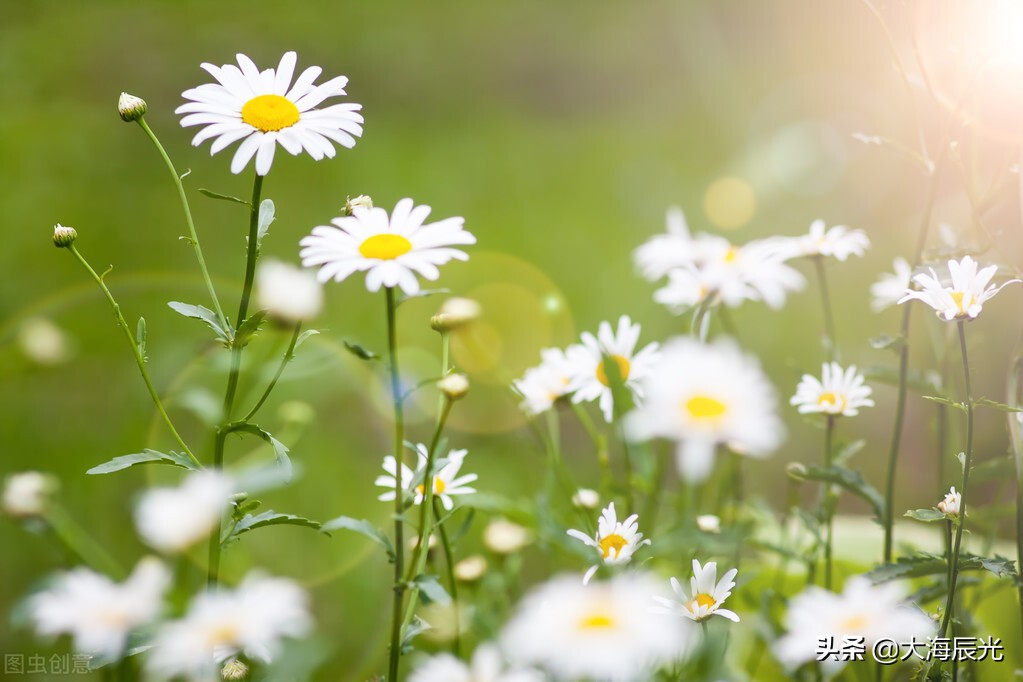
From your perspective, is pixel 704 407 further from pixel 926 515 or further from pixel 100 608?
pixel 100 608

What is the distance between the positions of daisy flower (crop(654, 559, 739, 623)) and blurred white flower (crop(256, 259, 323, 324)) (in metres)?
0.36

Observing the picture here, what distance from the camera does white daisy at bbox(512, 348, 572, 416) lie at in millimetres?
968

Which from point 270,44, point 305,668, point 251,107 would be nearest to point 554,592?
point 305,668

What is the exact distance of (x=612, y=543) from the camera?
0.75 meters

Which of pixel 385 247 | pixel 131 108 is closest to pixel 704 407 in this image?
pixel 385 247

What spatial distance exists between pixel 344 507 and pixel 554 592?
1150mm

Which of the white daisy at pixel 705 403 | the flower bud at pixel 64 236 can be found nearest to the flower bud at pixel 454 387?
the white daisy at pixel 705 403

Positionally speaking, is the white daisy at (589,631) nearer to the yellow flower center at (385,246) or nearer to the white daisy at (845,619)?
the white daisy at (845,619)

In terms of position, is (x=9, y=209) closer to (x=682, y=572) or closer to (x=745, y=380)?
(x=682, y=572)

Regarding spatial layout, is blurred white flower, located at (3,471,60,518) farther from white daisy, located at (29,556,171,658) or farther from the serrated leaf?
the serrated leaf

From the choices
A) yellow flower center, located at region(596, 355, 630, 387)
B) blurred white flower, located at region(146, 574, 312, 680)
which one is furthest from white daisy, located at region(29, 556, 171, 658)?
yellow flower center, located at region(596, 355, 630, 387)

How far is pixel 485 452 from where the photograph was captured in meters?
1.92

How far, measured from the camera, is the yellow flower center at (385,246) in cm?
68

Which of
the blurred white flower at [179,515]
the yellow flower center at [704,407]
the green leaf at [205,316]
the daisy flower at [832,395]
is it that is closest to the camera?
the blurred white flower at [179,515]
